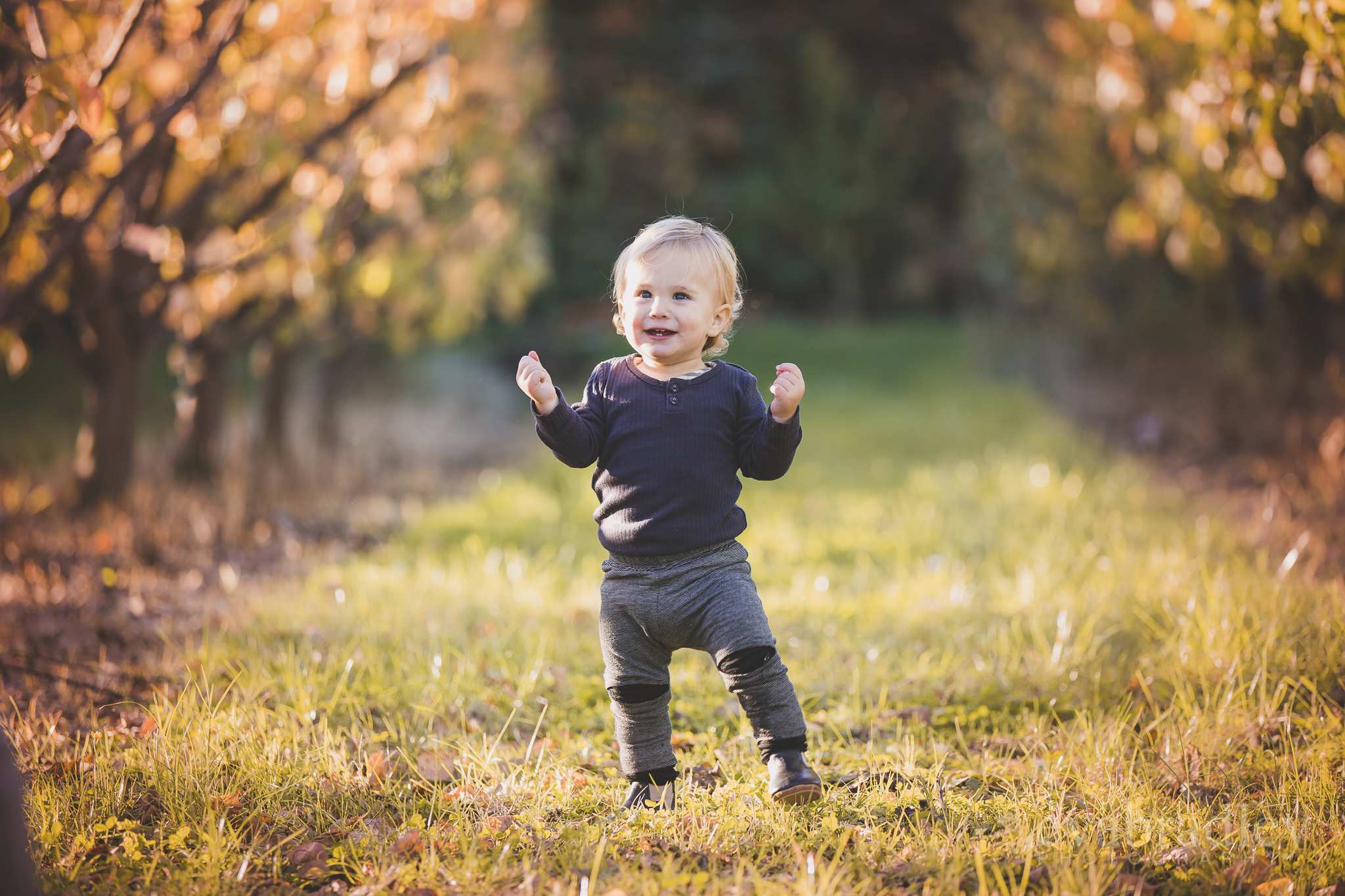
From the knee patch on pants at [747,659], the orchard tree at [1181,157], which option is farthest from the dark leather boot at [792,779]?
the orchard tree at [1181,157]

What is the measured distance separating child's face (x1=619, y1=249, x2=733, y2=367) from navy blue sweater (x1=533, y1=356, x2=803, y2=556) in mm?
101

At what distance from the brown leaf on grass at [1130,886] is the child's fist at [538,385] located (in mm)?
1630

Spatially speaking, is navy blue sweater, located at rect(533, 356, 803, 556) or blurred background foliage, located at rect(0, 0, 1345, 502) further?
blurred background foliage, located at rect(0, 0, 1345, 502)

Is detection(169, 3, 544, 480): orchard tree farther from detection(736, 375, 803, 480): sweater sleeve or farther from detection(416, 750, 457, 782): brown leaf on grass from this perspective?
detection(736, 375, 803, 480): sweater sleeve

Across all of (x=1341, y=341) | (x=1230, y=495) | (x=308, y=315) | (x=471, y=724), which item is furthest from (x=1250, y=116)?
(x=308, y=315)

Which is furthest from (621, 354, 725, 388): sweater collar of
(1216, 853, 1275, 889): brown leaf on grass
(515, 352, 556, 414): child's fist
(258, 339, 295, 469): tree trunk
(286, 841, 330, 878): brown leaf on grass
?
(258, 339, 295, 469): tree trunk

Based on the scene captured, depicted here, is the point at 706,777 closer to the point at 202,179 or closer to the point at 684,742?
the point at 684,742

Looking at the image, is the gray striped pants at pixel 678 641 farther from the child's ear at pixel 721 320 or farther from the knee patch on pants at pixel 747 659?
the child's ear at pixel 721 320

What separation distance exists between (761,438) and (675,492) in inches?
10.0

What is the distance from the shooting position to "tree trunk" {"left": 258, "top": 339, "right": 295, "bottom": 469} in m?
Answer: 7.60

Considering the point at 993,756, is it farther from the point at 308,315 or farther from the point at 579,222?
the point at 579,222

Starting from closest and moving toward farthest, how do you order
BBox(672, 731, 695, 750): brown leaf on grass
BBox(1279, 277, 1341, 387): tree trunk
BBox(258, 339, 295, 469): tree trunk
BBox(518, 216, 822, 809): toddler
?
BBox(518, 216, 822, 809): toddler, BBox(672, 731, 695, 750): brown leaf on grass, BBox(258, 339, 295, 469): tree trunk, BBox(1279, 277, 1341, 387): tree trunk

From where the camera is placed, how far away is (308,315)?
22.5 ft

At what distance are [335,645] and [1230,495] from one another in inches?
204
